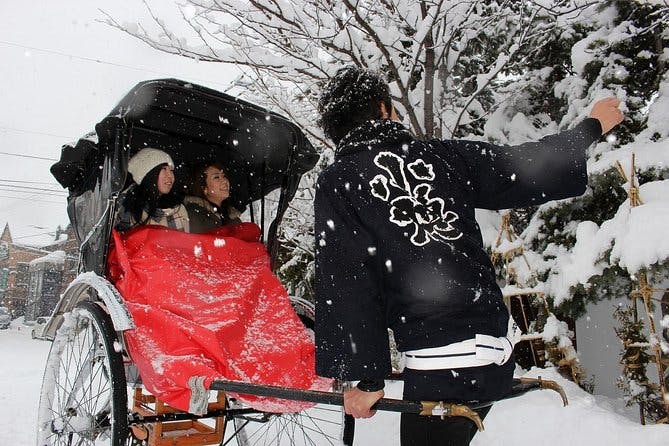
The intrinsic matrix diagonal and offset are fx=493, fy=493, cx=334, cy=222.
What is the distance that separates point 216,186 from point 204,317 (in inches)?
65.6

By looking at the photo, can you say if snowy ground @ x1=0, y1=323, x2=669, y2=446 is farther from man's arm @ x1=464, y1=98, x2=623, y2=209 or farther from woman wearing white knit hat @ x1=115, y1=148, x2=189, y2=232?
woman wearing white knit hat @ x1=115, y1=148, x2=189, y2=232

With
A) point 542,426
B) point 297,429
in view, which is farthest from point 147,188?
point 542,426

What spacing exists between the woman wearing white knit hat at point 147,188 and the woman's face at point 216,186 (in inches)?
18.3

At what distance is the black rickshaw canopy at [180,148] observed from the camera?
3.18 meters

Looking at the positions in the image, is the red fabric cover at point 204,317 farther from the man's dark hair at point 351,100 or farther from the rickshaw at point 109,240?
the man's dark hair at point 351,100

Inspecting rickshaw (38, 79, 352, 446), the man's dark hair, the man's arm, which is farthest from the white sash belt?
rickshaw (38, 79, 352, 446)

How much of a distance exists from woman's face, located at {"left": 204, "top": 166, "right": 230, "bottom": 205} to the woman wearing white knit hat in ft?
1.52

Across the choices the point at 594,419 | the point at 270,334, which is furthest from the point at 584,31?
the point at 270,334

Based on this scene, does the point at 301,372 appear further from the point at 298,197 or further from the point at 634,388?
the point at 298,197

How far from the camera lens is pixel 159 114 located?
13.3 ft

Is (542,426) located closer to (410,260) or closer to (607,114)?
(607,114)

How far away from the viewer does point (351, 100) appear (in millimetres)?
1810

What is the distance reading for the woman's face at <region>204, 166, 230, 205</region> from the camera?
418 centimetres

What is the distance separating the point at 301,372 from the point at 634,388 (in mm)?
3074
